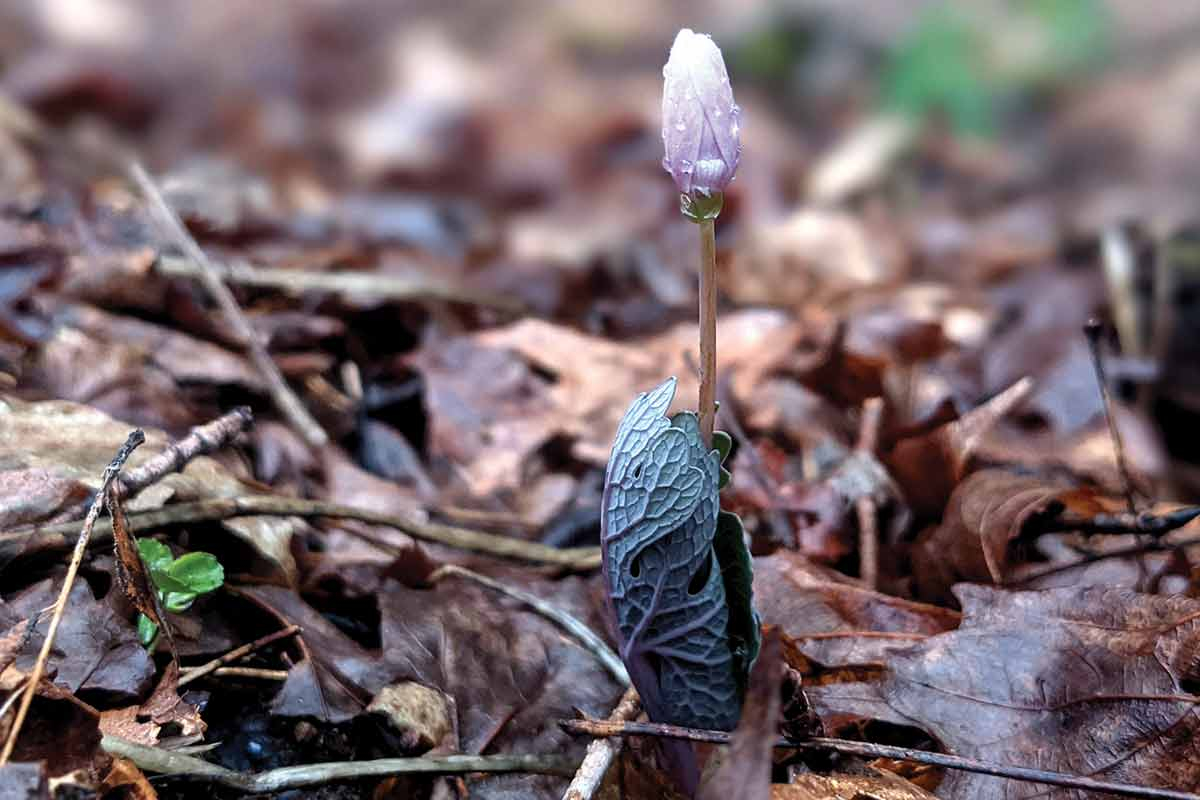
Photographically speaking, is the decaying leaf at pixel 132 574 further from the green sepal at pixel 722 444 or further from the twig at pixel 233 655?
the green sepal at pixel 722 444

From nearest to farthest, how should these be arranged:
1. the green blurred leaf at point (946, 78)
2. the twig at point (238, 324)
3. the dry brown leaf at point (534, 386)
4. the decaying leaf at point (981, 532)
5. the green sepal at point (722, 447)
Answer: the green sepal at point (722, 447) → the decaying leaf at point (981, 532) → the twig at point (238, 324) → the dry brown leaf at point (534, 386) → the green blurred leaf at point (946, 78)

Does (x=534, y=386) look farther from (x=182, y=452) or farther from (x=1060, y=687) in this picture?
(x=1060, y=687)

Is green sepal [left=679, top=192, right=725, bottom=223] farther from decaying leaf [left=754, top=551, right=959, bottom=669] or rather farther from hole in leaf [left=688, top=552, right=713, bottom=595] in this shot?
decaying leaf [left=754, top=551, right=959, bottom=669]

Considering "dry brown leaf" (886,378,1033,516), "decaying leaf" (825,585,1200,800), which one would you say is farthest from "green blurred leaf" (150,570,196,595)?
"dry brown leaf" (886,378,1033,516)

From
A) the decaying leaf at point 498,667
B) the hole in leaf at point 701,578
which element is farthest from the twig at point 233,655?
the hole in leaf at point 701,578

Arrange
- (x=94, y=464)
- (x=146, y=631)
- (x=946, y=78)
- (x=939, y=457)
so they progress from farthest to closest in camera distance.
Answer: (x=946, y=78) < (x=939, y=457) < (x=94, y=464) < (x=146, y=631)

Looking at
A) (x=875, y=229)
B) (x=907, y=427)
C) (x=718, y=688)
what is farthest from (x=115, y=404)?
(x=875, y=229)

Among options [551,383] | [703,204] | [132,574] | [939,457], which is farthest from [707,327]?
[551,383]
